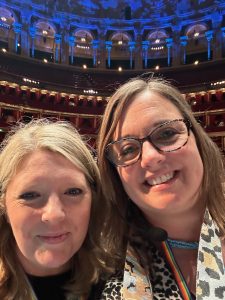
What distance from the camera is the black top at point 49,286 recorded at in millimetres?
1085

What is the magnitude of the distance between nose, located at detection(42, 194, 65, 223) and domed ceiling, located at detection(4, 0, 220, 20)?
15548 mm

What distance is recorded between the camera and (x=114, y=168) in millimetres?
1151

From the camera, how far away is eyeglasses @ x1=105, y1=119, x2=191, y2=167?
3.36 feet

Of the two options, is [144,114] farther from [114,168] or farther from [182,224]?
[182,224]

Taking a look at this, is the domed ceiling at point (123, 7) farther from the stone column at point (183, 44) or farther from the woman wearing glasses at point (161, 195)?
the woman wearing glasses at point (161, 195)

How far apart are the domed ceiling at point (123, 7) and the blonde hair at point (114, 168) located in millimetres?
15384

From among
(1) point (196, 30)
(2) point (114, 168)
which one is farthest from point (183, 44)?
(2) point (114, 168)

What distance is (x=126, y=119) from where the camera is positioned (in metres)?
1.06

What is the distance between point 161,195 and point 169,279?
26cm

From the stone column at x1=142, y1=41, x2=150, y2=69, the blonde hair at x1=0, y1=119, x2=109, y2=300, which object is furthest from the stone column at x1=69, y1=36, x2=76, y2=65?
the blonde hair at x1=0, y1=119, x2=109, y2=300

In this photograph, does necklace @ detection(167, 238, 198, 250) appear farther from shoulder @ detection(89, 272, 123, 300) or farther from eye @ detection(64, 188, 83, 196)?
eye @ detection(64, 188, 83, 196)

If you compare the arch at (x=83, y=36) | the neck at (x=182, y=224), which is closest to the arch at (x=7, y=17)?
the arch at (x=83, y=36)

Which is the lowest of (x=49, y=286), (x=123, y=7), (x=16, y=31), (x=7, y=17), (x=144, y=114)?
(x=49, y=286)

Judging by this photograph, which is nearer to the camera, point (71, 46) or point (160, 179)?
point (160, 179)
